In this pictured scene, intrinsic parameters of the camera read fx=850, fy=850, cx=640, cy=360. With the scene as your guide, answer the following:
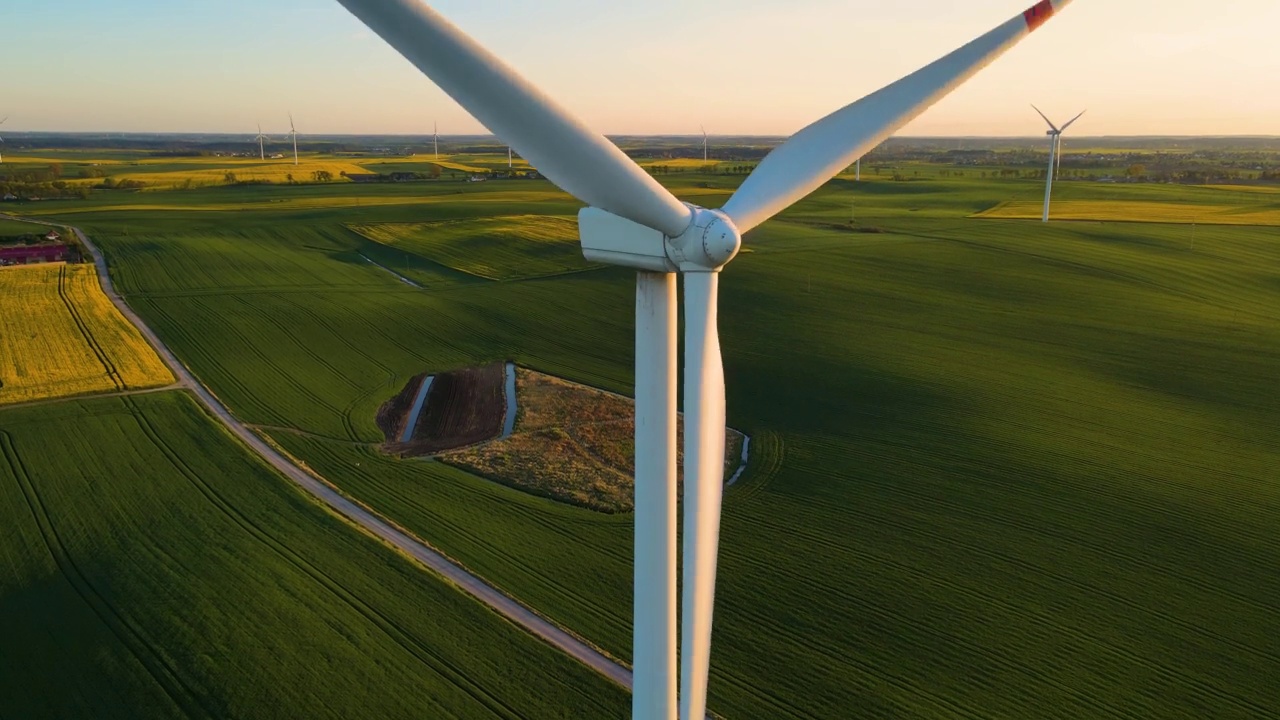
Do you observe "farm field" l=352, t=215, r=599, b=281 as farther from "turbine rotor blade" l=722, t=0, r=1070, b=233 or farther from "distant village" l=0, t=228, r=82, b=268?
"turbine rotor blade" l=722, t=0, r=1070, b=233

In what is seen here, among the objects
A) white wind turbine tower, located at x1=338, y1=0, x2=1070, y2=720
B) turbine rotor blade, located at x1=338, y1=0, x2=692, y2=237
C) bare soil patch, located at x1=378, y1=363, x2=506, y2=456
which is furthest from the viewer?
bare soil patch, located at x1=378, y1=363, x2=506, y2=456

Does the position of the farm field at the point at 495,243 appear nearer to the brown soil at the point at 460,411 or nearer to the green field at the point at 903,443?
the green field at the point at 903,443

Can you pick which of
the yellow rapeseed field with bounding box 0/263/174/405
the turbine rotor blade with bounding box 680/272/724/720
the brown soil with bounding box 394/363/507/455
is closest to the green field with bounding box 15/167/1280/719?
the brown soil with bounding box 394/363/507/455

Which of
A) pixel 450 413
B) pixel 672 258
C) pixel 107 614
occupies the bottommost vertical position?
pixel 107 614

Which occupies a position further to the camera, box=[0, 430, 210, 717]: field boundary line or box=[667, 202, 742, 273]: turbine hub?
box=[0, 430, 210, 717]: field boundary line

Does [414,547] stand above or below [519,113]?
below

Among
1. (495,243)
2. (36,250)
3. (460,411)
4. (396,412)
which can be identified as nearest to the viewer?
(396,412)

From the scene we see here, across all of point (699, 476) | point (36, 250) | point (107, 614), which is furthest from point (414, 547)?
point (36, 250)

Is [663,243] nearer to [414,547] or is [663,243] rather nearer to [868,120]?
[868,120]
